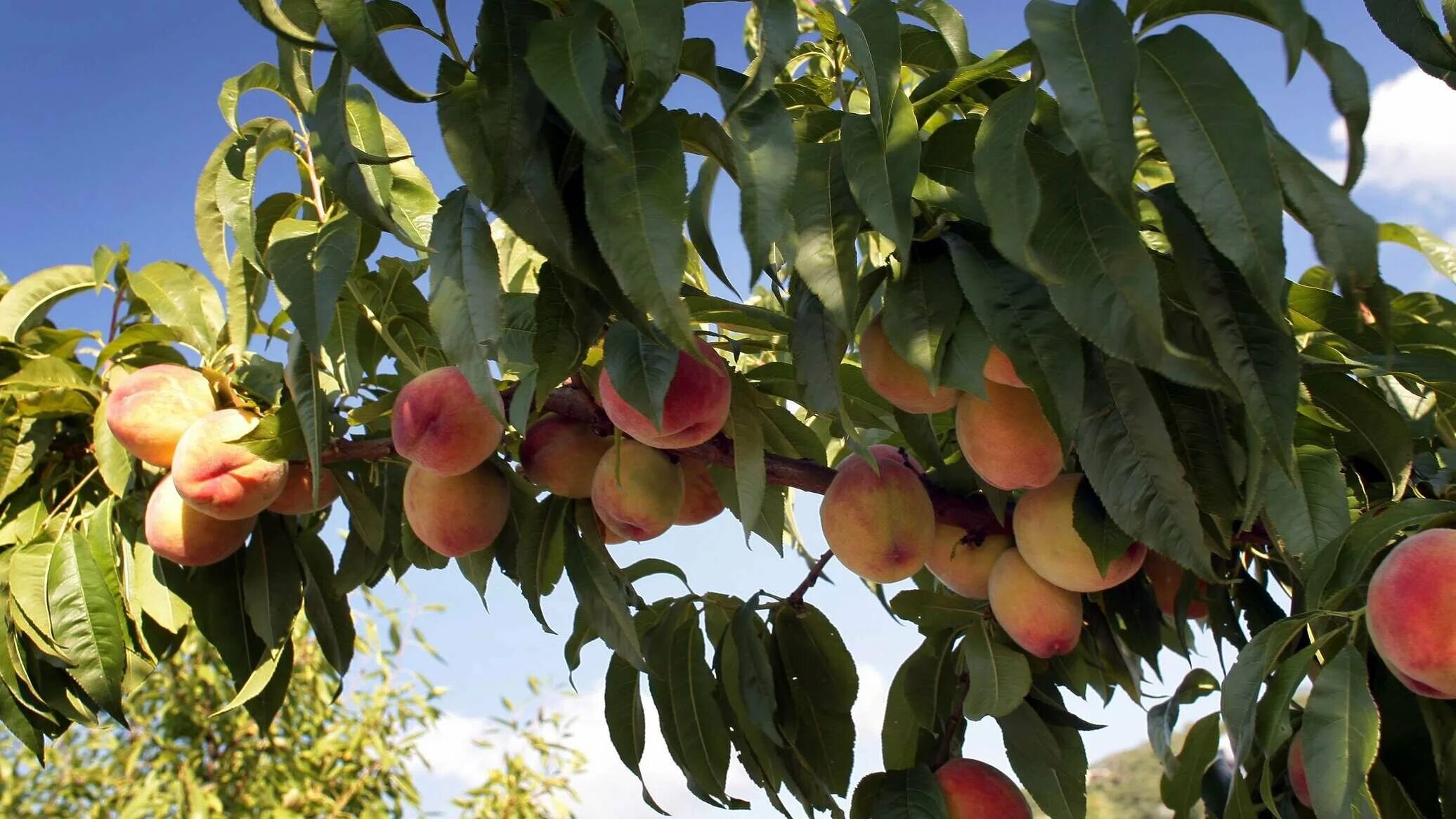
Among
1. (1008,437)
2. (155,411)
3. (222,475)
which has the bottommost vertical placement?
(1008,437)

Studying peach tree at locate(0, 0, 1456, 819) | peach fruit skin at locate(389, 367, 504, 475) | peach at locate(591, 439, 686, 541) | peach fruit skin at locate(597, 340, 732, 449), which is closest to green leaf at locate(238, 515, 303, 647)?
peach tree at locate(0, 0, 1456, 819)

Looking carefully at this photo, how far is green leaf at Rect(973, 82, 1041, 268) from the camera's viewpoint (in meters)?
0.72

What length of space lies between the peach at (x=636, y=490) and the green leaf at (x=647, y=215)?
41cm

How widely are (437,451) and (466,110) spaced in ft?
1.43

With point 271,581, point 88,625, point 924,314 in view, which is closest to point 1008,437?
point 924,314

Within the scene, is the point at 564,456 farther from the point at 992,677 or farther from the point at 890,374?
the point at 992,677

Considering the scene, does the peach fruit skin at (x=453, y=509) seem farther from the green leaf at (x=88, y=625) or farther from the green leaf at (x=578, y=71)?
the green leaf at (x=578, y=71)

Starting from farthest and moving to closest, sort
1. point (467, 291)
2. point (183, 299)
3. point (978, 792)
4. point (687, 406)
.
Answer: point (183, 299) < point (978, 792) < point (687, 406) < point (467, 291)

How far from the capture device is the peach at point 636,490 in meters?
1.14

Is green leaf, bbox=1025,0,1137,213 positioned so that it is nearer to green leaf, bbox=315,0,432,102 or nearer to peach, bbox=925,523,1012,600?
green leaf, bbox=315,0,432,102

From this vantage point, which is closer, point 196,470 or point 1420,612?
point 1420,612

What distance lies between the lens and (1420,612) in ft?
2.83

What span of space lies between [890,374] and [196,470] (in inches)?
31.3

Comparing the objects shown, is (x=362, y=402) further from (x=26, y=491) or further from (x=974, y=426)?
(x=974, y=426)
